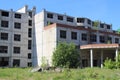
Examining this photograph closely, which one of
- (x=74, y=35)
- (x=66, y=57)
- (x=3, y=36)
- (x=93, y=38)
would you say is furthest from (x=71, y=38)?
(x=3, y=36)

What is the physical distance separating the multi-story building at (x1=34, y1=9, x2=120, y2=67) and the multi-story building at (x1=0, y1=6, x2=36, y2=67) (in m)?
3.30

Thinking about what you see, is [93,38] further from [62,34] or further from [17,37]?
[17,37]

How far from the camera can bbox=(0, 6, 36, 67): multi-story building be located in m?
55.8

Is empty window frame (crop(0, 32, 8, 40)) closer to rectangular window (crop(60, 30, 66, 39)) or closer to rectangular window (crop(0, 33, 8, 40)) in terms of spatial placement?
rectangular window (crop(0, 33, 8, 40))

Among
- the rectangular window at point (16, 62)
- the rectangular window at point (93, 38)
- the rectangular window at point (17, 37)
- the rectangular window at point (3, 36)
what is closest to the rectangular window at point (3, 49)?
the rectangular window at point (3, 36)

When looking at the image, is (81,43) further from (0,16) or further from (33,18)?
(0,16)

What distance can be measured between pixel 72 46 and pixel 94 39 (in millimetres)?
12373

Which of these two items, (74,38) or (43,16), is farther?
(43,16)

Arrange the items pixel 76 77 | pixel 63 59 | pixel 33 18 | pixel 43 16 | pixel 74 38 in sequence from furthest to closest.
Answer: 1. pixel 33 18
2. pixel 43 16
3. pixel 74 38
4. pixel 63 59
5. pixel 76 77

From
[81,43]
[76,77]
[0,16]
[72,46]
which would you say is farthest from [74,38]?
[76,77]

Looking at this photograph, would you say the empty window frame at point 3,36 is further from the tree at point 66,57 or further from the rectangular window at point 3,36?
the tree at point 66,57

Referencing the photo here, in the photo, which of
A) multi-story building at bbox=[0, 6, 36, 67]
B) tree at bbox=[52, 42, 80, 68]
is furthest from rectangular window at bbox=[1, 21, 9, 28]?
tree at bbox=[52, 42, 80, 68]

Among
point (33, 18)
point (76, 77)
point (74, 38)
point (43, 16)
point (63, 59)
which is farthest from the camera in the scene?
point (33, 18)

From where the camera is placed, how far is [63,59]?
3981 centimetres
